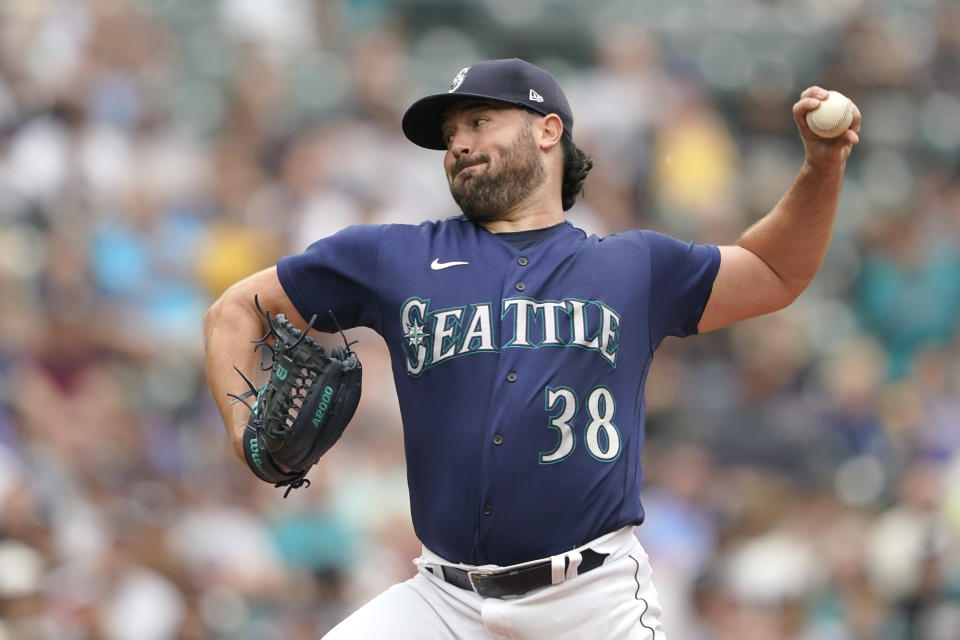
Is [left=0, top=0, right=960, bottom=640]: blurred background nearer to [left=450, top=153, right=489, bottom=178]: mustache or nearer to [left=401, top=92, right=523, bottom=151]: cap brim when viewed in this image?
[left=401, top=92, right=523, bottom=151]: cap brim

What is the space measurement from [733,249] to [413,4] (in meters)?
7.47

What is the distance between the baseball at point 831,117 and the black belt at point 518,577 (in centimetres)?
121

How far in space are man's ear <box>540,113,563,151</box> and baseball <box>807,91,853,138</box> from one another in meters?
0.72

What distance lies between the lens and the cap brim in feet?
12.6

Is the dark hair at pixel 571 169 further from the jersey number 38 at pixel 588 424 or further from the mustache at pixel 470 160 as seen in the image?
the jersey number 38 at pixel 588 424

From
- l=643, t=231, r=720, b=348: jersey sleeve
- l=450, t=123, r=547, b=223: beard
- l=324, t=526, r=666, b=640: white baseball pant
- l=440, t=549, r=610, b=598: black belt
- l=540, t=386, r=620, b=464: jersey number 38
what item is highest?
l=450, t=123, r=547, b=223: beard

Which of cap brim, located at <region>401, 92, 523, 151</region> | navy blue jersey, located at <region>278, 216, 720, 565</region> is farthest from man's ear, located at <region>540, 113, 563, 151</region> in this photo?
navy blue jersey, located at <region>278, 216, 720, 565</region>

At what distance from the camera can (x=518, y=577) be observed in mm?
3475

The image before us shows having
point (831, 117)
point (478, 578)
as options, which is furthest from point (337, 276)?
point (831, 117)

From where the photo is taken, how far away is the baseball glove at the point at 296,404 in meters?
3.46

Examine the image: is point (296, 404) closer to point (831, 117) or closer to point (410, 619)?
point (410, 619)

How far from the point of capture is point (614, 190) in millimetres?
9031

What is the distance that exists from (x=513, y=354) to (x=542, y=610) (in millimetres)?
642

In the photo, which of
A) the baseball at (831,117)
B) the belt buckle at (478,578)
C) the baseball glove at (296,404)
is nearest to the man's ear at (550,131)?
the baseball at (831,117)
